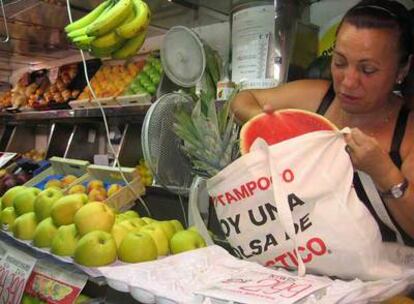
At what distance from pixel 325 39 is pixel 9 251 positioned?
1.52m

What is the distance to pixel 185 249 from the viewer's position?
1093mm

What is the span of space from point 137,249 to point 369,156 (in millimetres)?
587

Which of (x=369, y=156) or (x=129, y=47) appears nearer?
(x=369, y=156)

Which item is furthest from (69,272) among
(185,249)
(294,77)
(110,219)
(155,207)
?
(294,77)

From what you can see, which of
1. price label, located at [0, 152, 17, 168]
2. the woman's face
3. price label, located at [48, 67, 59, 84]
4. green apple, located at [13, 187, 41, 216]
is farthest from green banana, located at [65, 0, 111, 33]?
price label, located at [48, 67, 59, 84]

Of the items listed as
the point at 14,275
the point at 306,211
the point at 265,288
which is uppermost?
the point at 306,211

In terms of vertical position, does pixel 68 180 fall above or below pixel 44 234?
below

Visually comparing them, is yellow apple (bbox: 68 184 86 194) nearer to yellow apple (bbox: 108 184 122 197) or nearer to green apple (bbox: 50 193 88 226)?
yellow apple (bbox: 108 184 122 197)

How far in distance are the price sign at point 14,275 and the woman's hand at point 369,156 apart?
944 millimetres

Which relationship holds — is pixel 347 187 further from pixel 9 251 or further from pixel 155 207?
pixel 9 251

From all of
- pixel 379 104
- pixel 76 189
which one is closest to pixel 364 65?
pixel 379 104

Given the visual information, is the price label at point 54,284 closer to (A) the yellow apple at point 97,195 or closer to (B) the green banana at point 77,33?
(A) the yellow apple at point 97,195

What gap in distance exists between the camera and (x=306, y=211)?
34.0 inches

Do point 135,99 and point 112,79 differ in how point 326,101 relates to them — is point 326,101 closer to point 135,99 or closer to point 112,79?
point 135,99
